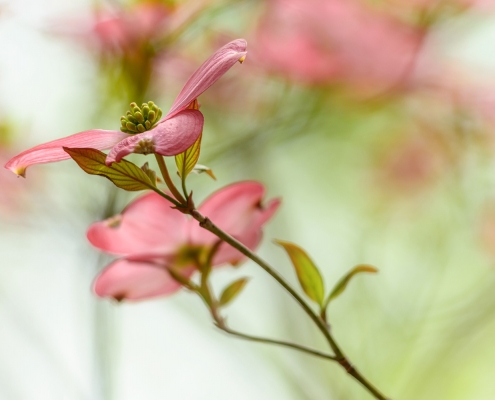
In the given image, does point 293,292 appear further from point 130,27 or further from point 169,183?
point 130,27

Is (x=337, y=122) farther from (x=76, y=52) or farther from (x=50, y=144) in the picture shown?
(x=50, y=144)

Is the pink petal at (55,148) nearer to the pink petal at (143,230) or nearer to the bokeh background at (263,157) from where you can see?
the pink petal at (143,230)

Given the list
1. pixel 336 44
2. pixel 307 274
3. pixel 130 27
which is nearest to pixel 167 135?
pixel 307 274

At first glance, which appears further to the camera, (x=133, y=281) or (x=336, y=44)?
(x=336, y=44)

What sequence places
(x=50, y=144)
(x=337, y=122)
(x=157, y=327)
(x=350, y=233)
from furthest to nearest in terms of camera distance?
(x=350, y=233)
(x=157, y=327)
(x=337, y=122)
(x=50, y=144)

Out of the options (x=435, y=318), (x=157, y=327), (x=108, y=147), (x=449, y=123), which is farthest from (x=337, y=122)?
(x=108, y=147)

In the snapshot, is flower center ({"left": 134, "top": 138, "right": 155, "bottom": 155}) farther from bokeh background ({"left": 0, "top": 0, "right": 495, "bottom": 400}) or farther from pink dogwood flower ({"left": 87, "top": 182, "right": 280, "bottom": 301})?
bokeh background ({"left": 0, "top": 0, "right": 495, "bottom": 400})

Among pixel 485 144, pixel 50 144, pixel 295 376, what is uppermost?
pixel 485 144
